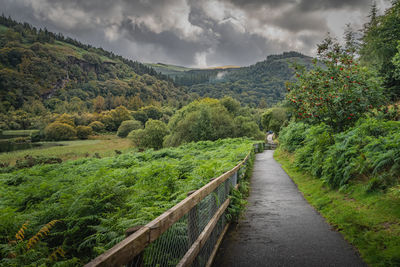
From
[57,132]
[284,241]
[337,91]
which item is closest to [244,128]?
[337,91]

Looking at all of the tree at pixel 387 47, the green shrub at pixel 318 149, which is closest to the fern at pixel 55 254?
the green shrub at pixel 318 149

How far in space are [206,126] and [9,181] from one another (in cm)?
3423

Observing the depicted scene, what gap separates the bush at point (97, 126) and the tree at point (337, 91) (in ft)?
358

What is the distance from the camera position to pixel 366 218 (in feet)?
16.7

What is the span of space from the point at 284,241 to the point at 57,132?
9752 cm

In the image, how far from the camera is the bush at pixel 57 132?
274ft

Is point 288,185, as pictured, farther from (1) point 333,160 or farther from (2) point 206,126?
(2) point 206,126

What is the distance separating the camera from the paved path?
155 inches

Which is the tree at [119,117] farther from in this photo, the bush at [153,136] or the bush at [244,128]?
the bush at [244,128]

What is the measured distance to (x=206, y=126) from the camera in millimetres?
45031

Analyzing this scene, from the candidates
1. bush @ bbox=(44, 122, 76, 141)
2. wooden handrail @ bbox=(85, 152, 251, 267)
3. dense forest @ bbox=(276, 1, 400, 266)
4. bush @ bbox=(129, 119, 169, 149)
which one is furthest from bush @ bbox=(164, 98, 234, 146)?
bush @ bbox=(44, 122, 76, 141)

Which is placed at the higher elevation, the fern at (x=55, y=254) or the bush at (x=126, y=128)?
the bush at (x=126, y=128)

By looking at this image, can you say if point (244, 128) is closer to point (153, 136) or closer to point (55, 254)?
point (153, 136)

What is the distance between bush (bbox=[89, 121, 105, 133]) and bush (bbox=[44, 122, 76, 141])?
16491mm
